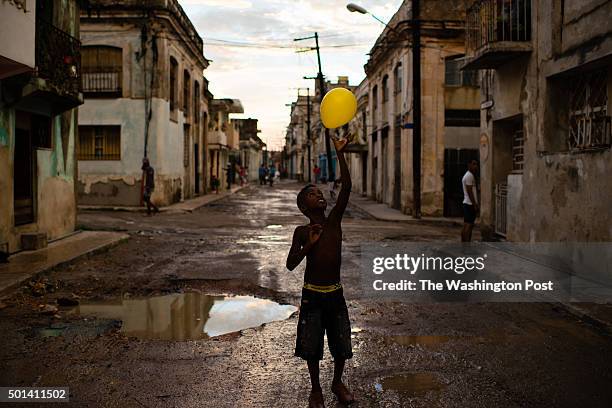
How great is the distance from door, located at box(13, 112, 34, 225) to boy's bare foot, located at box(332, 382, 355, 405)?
28.4 ft

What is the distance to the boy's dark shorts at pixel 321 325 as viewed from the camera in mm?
3896

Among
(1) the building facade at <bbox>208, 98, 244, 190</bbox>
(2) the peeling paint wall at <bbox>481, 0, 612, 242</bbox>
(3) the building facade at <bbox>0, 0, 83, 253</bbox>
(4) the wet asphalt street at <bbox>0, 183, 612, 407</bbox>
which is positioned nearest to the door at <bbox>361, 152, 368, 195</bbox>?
(1) the building facade at <bbox>208, 98, 244, 190</bbox>

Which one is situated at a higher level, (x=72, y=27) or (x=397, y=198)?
(x=72, y=27)

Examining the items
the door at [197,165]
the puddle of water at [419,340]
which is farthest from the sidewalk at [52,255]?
the door at [197,165]

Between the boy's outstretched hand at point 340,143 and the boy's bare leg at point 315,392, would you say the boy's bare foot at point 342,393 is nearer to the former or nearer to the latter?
the boy's bare leg at point 315,392

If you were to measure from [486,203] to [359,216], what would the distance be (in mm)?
8568

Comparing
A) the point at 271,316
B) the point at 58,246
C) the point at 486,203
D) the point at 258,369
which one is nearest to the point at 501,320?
the point at 271,316

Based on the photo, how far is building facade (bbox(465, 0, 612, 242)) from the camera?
849cm

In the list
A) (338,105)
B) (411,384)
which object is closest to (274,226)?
(411,384)

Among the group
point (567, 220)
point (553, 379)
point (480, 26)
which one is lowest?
point (553, 379)

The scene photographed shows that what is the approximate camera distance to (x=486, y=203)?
44.0 feet

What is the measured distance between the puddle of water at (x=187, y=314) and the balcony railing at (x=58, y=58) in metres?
6.06

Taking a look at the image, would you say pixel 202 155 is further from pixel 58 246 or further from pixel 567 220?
pixel 567 220

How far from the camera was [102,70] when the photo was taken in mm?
22734
